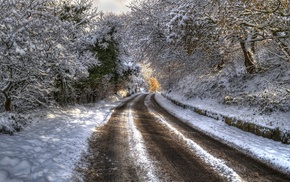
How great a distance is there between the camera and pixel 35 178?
4.91m

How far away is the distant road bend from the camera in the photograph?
5.35 metres

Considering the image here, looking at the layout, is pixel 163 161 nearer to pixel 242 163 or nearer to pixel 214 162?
pixel 214 162

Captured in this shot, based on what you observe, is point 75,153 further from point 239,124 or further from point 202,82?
point 202,82

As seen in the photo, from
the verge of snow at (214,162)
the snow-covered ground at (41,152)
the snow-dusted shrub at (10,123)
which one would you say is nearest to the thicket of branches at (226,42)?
the verge of snow at (214,162)

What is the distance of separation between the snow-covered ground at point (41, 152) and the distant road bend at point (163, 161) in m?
0.41

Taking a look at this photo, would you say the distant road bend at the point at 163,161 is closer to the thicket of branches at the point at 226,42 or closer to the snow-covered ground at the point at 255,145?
the snow-covered ground at the point at 255,145

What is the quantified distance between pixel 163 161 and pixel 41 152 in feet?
11.2

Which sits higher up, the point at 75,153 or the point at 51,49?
the point at 51,49

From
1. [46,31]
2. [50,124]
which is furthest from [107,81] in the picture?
[46,31]

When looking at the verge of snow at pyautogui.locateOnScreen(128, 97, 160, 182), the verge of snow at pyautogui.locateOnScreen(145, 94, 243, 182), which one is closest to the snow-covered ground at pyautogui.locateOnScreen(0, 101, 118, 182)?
the verge of snow at pyautogui.locateOnScreen(128, 97, 160, 182)

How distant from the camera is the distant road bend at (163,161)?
535cm

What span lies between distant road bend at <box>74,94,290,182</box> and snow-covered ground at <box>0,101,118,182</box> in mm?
409

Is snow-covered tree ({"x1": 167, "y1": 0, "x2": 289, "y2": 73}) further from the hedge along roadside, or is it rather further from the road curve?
the road curve

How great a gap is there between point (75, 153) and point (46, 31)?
11.9 ft
